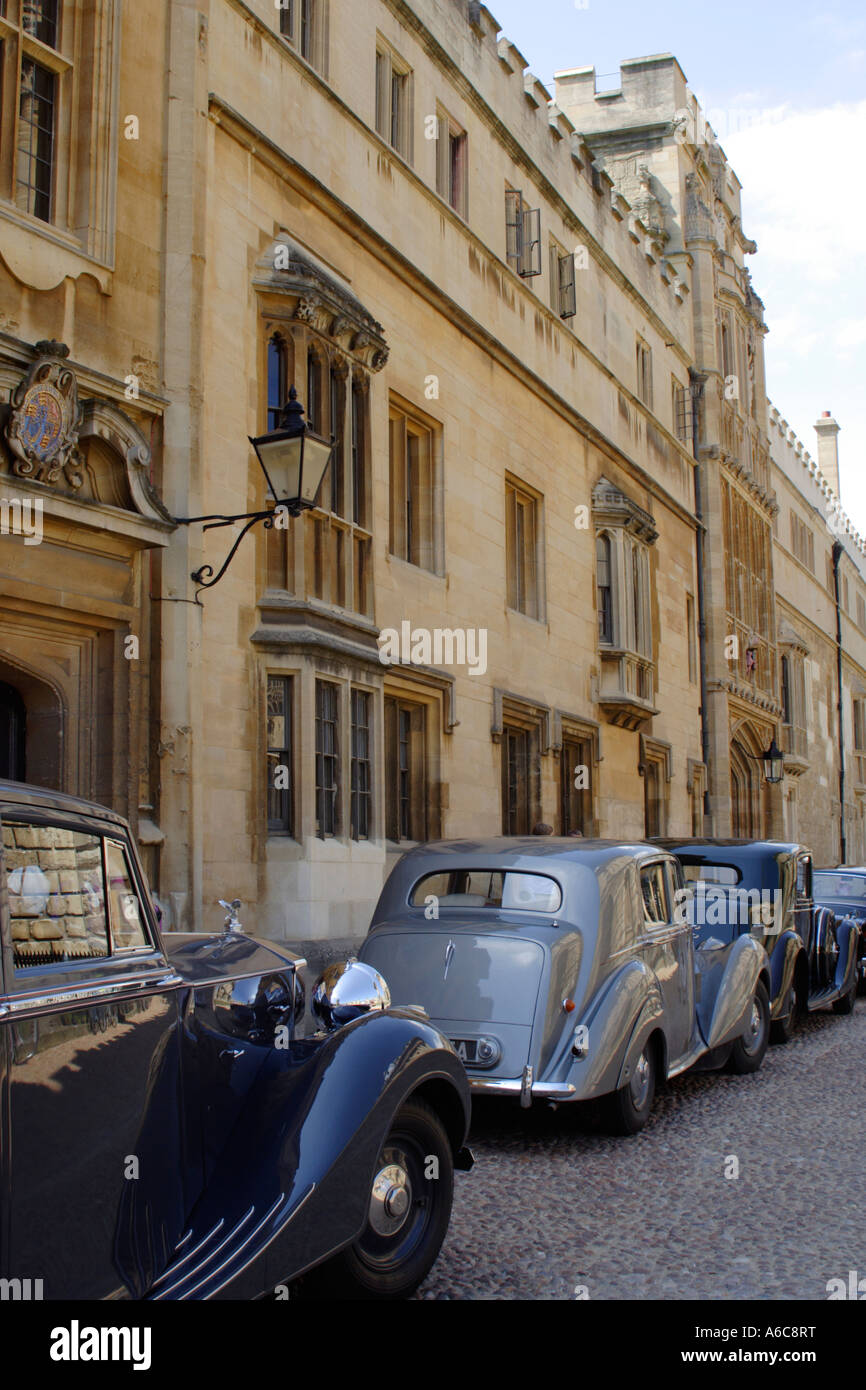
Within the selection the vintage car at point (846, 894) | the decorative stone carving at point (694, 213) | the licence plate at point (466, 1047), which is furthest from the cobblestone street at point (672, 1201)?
the decorative stone carving at point (694, 213)

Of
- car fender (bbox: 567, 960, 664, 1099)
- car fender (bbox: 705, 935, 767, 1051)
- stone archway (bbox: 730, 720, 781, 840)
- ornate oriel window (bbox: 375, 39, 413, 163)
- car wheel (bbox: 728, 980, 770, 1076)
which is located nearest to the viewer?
car fender (bbox: 567, 960, 664, 1099)

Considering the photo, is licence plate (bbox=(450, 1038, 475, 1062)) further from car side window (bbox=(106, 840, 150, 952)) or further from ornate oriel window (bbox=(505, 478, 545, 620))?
ornate oriel window (bbox=(505, 478, 545, 620))

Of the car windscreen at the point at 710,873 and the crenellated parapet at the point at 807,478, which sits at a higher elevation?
the crenellated parapet at the point at 807,478

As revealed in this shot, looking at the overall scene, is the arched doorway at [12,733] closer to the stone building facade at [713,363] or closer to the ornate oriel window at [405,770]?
the ornate oriel window at [405,770]

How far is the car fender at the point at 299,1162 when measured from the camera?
11.9 ft

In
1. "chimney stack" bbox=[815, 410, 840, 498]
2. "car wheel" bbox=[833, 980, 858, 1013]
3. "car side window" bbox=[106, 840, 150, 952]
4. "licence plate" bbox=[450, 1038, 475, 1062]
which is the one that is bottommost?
"car wheel" bbox=[833, 980, 858, 1013]

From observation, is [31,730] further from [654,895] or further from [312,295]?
[312,295]

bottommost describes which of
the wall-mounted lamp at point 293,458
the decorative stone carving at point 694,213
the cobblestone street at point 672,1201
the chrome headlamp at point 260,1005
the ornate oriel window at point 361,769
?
the cobblestone street at point 672,1201

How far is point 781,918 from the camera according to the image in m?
10.9

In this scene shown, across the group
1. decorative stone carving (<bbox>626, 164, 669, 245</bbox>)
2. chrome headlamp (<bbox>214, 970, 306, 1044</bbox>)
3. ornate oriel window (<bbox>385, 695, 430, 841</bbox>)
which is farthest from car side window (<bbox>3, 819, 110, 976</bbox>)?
decorative stone carving (<bbox>626, 164, 669, 245</bbox>)

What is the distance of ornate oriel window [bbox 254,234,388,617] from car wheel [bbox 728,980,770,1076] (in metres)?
5.04

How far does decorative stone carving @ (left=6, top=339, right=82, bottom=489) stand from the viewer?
28.0 feet
